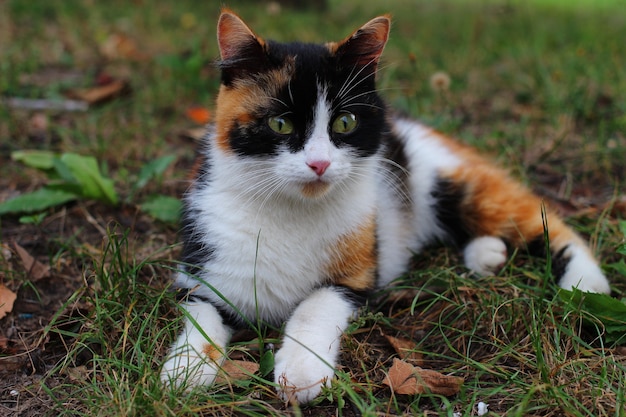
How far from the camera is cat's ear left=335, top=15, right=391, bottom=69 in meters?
→ 2.03

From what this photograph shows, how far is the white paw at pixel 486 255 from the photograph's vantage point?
2.55 metres

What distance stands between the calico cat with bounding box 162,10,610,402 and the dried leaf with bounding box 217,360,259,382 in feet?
0.13

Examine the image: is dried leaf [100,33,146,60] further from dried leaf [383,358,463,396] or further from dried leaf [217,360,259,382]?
dried leaf [383,358,463,396]

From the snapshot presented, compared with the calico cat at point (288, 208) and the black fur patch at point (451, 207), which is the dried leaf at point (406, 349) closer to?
the calico cat at point (288, 208)

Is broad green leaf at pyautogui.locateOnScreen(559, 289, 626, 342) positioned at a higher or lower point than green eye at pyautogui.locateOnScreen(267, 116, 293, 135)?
lower

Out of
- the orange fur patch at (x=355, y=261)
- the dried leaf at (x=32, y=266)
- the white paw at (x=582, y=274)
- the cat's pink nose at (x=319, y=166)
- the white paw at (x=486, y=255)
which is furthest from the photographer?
the white paw at (x=486, y=255)

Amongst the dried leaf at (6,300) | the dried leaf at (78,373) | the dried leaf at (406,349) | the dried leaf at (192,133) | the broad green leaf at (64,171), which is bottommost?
the dried leaf at (406,349)

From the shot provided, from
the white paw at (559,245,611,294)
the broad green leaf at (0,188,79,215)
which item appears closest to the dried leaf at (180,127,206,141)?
the broad green leaf at (0,188,79,215)

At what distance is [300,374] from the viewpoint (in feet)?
5.88

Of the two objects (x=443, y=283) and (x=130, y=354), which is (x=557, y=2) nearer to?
(x=443, y=283)

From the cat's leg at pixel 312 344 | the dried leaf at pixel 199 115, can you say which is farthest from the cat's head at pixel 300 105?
the dried leaf at pixel 199 115

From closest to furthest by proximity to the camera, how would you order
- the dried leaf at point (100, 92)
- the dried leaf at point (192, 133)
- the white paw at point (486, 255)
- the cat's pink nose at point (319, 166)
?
1. the cat's pink nose at point (319, 166)
2. the white paw at point (486, 255)
3. the dried leaf at point (192, 133)
4. the dried leaf at point (100, 92)

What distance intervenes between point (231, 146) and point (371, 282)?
2.40ft

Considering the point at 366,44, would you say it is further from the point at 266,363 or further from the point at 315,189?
the point at 266,363
